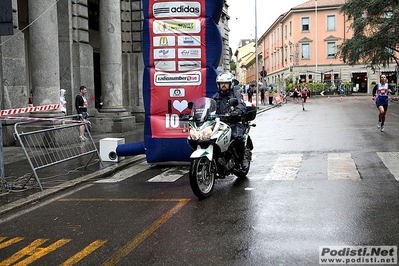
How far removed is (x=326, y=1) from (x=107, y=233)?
Answer: 256ft

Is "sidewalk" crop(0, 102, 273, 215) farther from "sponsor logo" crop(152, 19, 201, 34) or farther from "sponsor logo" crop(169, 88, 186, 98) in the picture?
"sponsor logo" crop(152, 19, 201, 34)

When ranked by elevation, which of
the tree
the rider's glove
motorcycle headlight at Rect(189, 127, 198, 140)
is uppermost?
the tree

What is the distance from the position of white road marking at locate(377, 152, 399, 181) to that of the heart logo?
4.31 meters

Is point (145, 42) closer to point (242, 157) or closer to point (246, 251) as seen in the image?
point (242, 157)

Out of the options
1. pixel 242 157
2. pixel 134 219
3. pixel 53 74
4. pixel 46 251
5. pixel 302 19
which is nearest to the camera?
pixel 46 251

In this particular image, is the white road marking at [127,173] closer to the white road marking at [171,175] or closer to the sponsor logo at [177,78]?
the white road marking at [171,175]

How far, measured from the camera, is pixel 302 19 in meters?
76.2

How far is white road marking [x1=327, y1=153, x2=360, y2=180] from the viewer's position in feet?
27.3

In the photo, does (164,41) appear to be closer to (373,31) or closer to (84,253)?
(84,253)

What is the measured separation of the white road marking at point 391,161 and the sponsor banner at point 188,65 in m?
4.39

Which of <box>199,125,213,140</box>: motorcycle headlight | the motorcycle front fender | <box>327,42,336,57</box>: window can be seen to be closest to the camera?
the motorcycle front fender

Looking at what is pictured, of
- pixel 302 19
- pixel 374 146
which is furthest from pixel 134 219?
pixel 302 19

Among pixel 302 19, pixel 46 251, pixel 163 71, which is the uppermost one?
pixel 302 19

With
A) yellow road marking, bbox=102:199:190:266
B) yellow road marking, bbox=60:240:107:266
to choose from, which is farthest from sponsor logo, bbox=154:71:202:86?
yellow road marking, bbox=60:240:107:266
